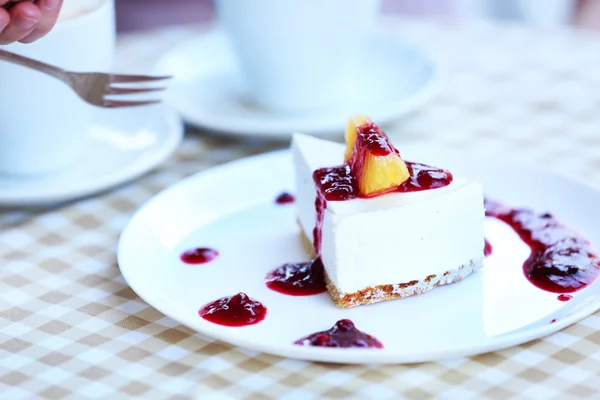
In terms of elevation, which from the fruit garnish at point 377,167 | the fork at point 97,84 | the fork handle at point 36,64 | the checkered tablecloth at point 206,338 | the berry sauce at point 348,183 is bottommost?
the checkered tablecloth at point 206,338

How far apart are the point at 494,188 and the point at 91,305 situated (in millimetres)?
830

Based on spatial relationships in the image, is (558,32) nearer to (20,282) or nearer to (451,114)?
(451,114)

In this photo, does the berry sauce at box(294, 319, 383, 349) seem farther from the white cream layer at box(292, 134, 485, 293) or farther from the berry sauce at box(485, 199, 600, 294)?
the berry sauce at box(485, 199, 600, 294)

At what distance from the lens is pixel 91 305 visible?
4.49 feet

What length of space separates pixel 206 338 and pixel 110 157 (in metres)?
0.78

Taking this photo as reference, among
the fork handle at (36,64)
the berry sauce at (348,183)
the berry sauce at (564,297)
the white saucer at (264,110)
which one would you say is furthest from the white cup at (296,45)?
the berry sauce at (564,297)

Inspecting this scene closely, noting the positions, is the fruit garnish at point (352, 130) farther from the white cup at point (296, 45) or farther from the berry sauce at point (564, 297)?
the white cup at point (296, 45)

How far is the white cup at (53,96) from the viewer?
164 centimetres

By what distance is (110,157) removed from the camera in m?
1.91

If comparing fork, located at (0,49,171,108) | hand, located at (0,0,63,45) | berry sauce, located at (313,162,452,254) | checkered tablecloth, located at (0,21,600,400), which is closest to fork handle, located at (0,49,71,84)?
fork, located at (0,49,171,108)

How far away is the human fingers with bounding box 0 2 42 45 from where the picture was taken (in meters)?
1.27

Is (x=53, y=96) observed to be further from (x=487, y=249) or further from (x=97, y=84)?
(x=487, y=249)

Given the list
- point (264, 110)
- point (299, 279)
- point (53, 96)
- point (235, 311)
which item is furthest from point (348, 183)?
point (264, 110)

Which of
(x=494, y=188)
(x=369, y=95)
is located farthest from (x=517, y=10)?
(x=494, y=188)
